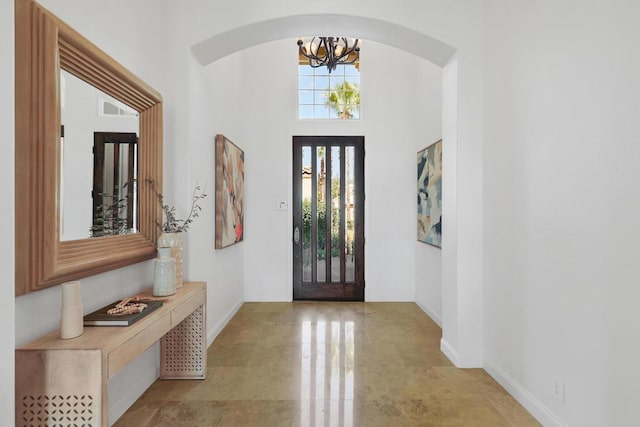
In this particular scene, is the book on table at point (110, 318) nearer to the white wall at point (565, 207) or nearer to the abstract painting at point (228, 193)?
the abstract painting at point (228, 193)

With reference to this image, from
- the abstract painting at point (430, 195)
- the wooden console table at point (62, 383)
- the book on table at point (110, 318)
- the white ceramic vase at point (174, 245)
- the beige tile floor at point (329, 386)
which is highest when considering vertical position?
the abstract painting at point (430, 195)

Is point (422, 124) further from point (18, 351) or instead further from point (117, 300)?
point (18, 351)

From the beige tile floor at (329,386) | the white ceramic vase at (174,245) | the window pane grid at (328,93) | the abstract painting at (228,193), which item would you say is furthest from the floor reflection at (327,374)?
the window pane grid at (328,93)

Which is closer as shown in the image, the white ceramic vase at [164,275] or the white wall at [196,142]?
the white ceramic vase at [164,275]

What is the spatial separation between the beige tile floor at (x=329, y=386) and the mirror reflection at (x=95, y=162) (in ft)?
4.10

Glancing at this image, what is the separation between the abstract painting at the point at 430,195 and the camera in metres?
4.02

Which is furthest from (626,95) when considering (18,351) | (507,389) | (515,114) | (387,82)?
(387,82)

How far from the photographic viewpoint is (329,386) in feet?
8.59

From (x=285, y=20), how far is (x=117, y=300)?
2464 millimetres

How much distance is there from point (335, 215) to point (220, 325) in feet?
7.16

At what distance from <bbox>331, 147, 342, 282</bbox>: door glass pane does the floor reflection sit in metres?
1.18

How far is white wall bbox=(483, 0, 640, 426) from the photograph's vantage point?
161cm

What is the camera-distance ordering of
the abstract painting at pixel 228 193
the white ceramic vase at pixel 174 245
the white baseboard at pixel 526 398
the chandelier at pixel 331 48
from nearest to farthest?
the white baseboard at pixel 526 398 → the white ceramic vase at pixel 174 245 → the abstract painting at pixel 228 193 → the chandelier at pixel 331 48

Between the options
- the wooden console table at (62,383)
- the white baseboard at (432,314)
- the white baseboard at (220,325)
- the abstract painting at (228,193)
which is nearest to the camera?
the wooden console table at (62,383)
